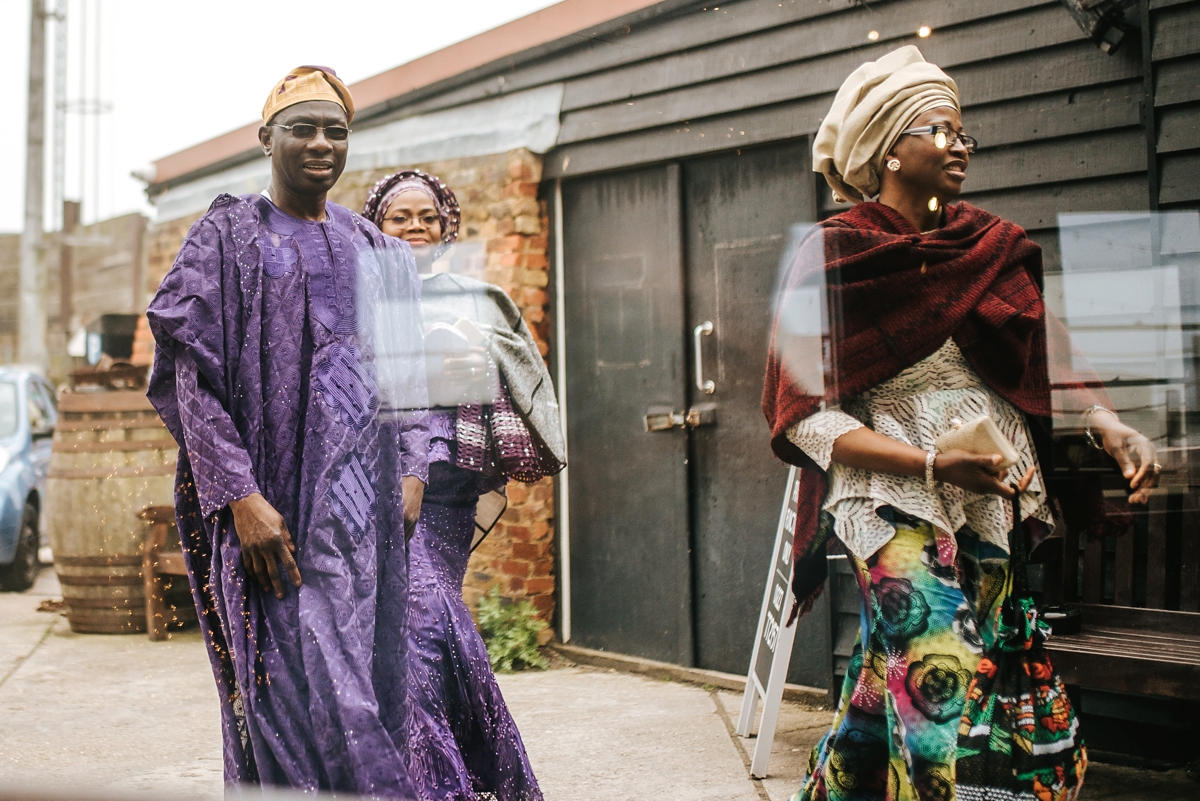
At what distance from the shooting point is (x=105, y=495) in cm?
504

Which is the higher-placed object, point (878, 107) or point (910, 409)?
point (878, 107)

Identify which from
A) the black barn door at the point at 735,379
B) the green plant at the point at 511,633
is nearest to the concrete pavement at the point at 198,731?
the black barn door at the point at 735,379

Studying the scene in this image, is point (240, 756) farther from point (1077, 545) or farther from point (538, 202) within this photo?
point (538, 202)

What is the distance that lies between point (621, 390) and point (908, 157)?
110 inches

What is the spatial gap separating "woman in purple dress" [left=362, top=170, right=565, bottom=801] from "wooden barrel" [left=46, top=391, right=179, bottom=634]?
5.37 feet

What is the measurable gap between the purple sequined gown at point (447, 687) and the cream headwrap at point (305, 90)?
995mm

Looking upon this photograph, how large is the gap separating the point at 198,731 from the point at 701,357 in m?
2.40

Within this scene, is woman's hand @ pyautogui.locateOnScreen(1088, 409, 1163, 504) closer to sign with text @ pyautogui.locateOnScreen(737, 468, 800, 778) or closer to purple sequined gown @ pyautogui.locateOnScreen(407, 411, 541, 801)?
sign with text @ pyautogui.locateOnScreen(737, 468, 800, 778)

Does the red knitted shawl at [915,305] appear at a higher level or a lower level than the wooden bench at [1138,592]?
higher

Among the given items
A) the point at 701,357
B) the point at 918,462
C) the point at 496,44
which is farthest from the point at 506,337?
the point at 496,44

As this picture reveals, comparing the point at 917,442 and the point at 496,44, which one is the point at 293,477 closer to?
the point at 917,442

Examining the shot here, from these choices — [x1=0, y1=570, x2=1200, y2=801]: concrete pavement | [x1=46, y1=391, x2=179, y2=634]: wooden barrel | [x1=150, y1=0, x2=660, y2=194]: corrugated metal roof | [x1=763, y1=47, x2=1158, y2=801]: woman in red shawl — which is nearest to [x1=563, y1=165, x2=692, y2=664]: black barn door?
[x1=0, y1=570, x2=1200, y2=801]: concrete pavement

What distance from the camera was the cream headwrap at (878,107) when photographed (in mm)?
2578

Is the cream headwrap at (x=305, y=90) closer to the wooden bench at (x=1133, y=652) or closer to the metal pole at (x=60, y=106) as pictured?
the metal pole at (x=60, y=106)
